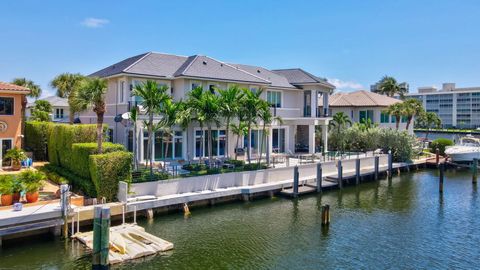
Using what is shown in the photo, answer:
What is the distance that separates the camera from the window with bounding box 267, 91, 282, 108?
39.2 m

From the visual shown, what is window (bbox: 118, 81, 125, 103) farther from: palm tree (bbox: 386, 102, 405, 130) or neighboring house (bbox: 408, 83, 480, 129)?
neighboring house (bbox: 408, 83, 480, 129)

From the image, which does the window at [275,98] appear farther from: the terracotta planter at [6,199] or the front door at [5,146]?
the terracotta planter at [6,199]

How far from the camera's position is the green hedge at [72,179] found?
70.6ft

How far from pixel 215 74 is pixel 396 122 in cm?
3028

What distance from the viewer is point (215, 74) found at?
3316 centimetres

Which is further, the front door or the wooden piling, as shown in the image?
the wooden piling

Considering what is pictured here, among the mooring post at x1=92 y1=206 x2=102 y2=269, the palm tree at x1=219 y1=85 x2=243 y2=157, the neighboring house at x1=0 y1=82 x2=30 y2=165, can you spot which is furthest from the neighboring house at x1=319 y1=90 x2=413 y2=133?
the mooring post at x1=92 y1=206 x2=102 y2=269

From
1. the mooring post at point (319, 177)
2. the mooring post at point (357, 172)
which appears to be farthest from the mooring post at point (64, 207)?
the mooring post at point (357, 172)

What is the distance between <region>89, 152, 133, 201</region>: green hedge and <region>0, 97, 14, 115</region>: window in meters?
11.1

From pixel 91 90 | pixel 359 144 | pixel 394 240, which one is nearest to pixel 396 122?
pixel 359 144

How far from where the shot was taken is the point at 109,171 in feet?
68.4

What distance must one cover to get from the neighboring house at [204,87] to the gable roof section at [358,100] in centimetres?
972

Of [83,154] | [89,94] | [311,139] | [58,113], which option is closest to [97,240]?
[83,154]

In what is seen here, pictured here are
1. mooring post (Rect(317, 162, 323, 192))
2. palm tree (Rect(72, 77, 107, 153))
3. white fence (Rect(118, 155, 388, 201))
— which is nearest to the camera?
palm tree (Rect(72, 77, 107, 153))
